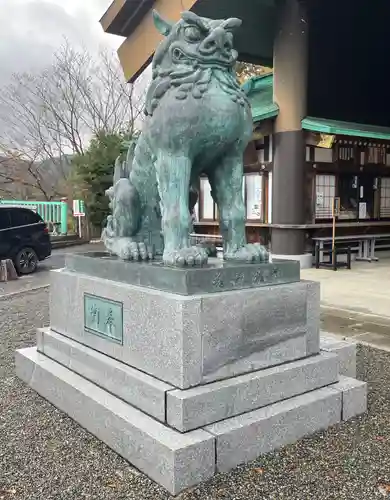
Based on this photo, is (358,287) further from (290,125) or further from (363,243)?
(363,243)

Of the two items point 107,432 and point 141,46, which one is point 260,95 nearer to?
point 141,46

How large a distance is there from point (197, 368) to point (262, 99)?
9918 millimetres

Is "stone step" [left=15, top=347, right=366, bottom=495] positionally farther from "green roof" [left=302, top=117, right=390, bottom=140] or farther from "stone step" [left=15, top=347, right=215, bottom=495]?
"green roof" [left=302, top=117, right=390, bottom=140]

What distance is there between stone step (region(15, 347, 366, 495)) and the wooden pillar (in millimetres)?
7079

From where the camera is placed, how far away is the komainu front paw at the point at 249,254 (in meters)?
3.05

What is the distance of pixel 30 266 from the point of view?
11695 millimetres

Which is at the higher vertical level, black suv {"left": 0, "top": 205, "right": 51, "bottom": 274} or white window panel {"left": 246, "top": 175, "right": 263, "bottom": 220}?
white window panel {"left": 246, "top": 175, "right": 263, "bottom": 220}

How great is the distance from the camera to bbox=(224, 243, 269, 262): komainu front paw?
10.00 feet

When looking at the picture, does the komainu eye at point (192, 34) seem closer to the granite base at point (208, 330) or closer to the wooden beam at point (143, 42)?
the granite base at point (208, 330)

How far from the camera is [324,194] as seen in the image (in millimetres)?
10719

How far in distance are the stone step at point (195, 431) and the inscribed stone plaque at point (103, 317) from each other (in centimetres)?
33

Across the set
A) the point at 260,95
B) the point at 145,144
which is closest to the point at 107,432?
the point at 145,144

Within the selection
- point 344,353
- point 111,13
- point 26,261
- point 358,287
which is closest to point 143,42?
point 111,13

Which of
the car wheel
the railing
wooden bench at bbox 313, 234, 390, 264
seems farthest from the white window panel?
the railing
